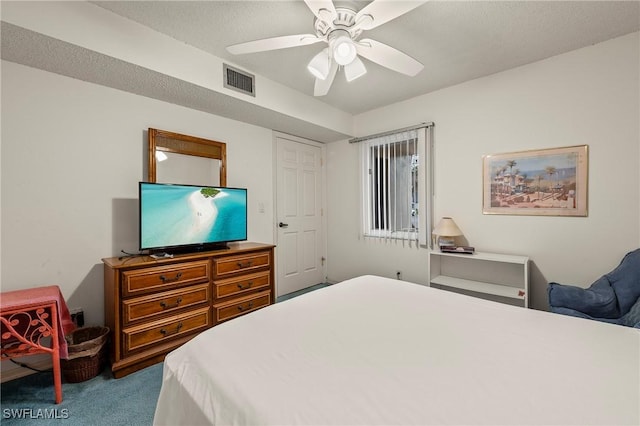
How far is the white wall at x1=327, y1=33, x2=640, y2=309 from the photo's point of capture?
2.24 m

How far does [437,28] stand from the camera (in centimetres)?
210

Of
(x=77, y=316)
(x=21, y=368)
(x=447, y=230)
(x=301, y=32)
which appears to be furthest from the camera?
(x=447, y=230)

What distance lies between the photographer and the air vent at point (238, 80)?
255cm

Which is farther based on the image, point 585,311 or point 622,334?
point 585,311

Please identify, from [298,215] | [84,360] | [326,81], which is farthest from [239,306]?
[326,81]

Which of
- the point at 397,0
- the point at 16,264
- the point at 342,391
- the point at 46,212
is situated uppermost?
the point at 397,0

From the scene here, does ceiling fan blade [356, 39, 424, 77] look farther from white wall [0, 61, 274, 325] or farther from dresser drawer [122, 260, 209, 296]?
dresser drawer [122, 260, 209, 296]

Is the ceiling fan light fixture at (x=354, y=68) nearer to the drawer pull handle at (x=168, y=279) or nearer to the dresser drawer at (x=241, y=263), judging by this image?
the dresser drawer at (x=241, y=263)

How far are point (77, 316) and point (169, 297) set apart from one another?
777mm

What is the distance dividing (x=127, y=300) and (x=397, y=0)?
8.44ft

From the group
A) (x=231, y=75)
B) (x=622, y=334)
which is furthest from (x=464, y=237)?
(x=231, y=75)

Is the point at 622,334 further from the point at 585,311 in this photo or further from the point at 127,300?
the point at 127,300

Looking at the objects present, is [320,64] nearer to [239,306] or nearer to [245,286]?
[245,286]

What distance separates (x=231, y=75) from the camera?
102 inches
